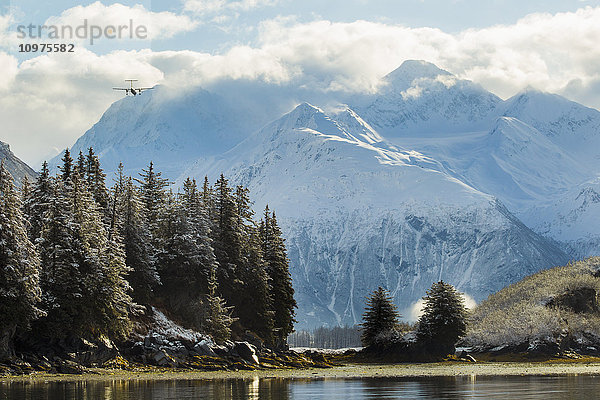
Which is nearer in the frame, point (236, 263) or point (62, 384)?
point (62, 384)

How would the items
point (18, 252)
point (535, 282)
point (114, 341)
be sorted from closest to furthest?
point (18, 252)
point (114, 341)
point (535, 282)

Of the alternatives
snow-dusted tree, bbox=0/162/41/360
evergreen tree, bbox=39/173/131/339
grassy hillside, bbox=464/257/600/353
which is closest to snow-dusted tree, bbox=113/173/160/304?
evergreen tree, bbox=39/173/131/339

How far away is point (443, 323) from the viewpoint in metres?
138

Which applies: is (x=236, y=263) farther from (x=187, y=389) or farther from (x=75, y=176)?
(x=187, y=389)

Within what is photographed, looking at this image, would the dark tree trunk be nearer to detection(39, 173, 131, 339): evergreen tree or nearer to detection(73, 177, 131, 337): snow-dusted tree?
detection(39, 173, 131, 339): evergreen tree

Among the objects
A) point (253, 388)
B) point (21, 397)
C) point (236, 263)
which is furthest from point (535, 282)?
point (21, 397)

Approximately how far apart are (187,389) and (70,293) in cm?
2458

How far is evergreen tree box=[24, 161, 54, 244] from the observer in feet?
283

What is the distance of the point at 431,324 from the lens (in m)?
138

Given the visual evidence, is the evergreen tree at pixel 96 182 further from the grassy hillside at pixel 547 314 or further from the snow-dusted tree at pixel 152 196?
the grassy hillside at pixel 547 314

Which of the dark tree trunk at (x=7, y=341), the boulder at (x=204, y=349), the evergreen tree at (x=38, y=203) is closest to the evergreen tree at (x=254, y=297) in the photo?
the boulder at (x=204, y=349)

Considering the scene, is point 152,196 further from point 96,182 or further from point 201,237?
point 201,237

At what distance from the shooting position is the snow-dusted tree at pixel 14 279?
231 ft

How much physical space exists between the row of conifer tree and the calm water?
13689 mm
